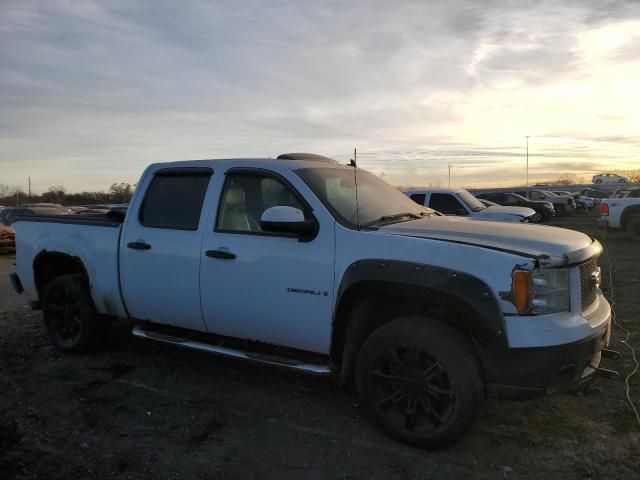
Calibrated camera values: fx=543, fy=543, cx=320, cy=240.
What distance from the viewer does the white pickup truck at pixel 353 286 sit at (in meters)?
3.18

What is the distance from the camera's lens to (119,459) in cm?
337

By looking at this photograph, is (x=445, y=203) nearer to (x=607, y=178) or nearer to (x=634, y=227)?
(x=634, y=227)

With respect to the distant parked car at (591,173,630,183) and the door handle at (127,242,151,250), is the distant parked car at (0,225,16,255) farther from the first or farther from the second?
the distant parked car at (591,173,630,183)

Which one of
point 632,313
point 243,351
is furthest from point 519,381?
point 632,313

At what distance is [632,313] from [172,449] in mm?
5866

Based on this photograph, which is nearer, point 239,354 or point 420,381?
point 420,381

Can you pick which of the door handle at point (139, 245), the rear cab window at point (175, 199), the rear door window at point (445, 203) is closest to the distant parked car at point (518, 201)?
the rear door window at point (445, 203)

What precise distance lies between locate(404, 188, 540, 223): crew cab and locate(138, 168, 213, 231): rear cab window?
29.6ft

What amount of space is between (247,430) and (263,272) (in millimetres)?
1101

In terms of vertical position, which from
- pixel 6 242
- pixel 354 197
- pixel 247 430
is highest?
pixel 354 197

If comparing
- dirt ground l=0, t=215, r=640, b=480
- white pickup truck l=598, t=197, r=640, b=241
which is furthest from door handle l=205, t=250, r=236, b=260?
white pickup truck l=598, t=197, r=640, b=241

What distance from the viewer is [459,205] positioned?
1326 centimetres

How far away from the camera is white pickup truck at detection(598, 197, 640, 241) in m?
16.5

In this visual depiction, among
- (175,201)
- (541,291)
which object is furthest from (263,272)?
(541,291)
